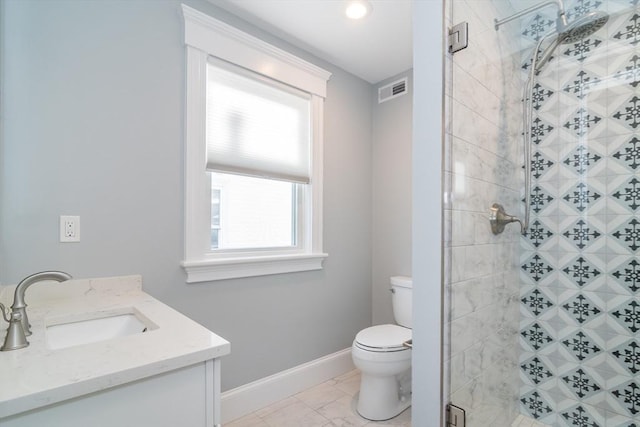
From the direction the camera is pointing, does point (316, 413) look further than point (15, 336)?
Yes

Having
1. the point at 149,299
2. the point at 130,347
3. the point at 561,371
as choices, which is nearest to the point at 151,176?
the point at 149,299

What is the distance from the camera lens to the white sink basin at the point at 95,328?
107 cm

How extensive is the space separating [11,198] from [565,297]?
Answer: 2.43 metres

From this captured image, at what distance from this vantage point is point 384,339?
188 cm

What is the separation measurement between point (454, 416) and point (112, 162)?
1.77 metres

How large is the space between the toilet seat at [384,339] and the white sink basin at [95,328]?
3.88ft

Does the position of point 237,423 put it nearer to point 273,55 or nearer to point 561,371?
point 561,371

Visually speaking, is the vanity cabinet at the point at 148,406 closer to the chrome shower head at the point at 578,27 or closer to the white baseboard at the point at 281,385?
the white baseboard at the point at 281,385

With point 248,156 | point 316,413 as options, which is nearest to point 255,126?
point 248,156

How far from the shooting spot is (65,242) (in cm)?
134

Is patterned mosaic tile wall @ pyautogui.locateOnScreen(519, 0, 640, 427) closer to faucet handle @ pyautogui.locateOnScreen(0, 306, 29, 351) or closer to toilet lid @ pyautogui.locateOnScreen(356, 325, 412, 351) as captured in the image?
toilet lid @ pyautogui.locateOnScreen(356, 325, 412, 351)

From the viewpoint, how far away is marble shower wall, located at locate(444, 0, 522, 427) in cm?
119

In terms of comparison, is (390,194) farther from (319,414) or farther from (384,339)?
(319,414)

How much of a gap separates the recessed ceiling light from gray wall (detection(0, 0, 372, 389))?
1.70ft
